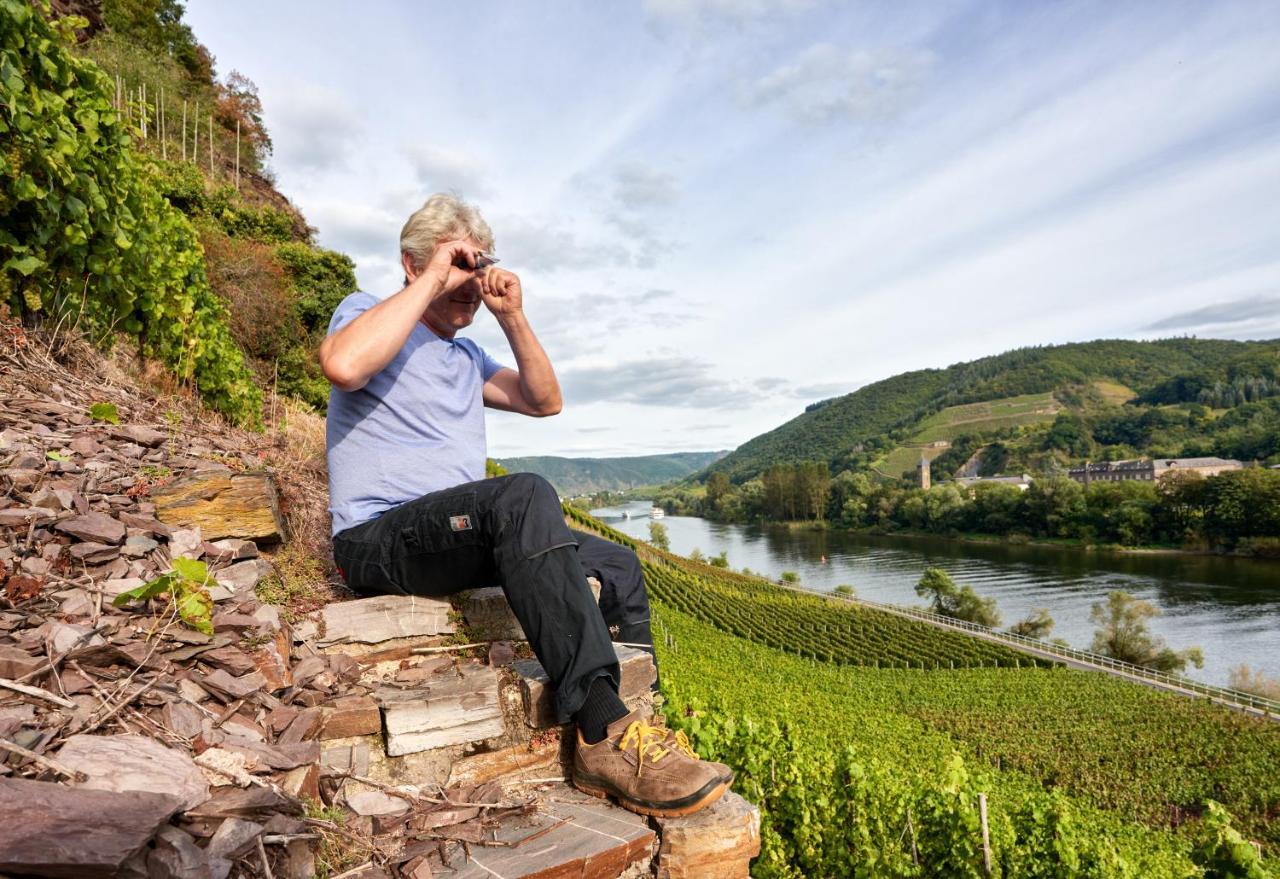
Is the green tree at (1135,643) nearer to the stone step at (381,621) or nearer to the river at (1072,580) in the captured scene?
the river at (1072,580)

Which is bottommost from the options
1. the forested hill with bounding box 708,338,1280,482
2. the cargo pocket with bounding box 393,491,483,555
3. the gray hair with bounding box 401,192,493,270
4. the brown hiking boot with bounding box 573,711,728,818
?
the brown hiking boot with bounding box 573,711,728,818

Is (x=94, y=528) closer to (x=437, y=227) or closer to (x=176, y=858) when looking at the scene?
(x=176, y=858)

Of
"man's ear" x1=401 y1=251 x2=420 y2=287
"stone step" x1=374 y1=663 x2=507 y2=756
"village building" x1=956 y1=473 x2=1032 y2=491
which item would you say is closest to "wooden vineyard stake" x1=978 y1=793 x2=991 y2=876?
"stone step" x1=374 y1=663 x2=507 y2=756

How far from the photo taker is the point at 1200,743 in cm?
2638

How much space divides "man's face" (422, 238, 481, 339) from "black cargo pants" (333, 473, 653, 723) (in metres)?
0.91

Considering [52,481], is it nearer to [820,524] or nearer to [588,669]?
[588,669]

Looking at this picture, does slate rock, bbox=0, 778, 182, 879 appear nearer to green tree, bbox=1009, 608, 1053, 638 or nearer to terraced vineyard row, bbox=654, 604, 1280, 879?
terraced vineyard row, bbox=654, 604, 1280, 879

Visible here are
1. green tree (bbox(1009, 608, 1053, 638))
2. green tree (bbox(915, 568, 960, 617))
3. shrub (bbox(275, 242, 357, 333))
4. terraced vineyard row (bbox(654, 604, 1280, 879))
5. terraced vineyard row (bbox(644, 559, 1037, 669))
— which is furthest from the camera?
green tree (bbox(915, 568, 960, 617))

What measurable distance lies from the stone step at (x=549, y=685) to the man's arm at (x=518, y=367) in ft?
4.22

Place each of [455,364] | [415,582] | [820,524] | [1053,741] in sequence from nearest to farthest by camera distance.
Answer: [415,582], [455,364], [1053,741], [820,524]

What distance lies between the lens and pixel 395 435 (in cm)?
283

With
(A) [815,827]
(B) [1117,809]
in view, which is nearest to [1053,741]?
(B) [1117,809]

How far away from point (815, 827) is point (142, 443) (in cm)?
590

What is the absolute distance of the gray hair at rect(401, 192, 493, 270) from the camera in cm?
289
